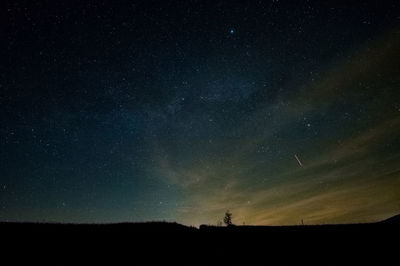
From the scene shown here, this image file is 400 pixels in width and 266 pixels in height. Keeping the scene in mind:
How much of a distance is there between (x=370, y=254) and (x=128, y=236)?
9187 mm

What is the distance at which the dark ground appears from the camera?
8.42m

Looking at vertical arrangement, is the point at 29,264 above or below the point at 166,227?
below

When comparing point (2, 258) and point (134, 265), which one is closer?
point (2, 258)

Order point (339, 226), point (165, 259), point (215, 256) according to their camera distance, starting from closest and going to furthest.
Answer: point (165, 259) < point (215, 256) < point (339, 226)

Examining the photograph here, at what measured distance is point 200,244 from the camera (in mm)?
9984

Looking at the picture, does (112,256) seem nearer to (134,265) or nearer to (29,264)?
(134,265)

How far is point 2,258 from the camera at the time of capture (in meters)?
7.51

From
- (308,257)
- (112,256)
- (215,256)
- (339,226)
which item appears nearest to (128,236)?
(112,256)

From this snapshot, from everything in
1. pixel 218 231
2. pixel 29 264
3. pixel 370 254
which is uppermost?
pixel 218 231

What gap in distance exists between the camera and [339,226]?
12625 mm

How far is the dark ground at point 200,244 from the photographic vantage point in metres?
8.42

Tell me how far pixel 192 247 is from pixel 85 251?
342cm

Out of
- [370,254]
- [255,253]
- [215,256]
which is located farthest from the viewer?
[370,254]

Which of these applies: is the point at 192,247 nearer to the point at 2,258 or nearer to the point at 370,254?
the point at 2,258
